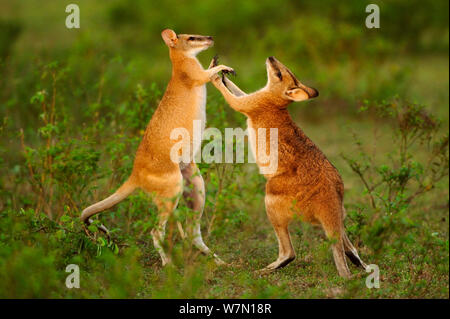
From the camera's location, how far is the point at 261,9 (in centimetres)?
1888

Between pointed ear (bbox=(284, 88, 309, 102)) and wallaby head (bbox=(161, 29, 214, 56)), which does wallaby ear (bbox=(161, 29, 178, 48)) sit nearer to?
wallaby head (bbox=(161, 29, 214, 56))

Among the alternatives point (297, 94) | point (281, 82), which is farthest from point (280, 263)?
point (281, 82)

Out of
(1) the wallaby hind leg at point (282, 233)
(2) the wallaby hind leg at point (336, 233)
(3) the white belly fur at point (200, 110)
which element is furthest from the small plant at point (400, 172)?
(3) the white belly fur at point (200, 110)

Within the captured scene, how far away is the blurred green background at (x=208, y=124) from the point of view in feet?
17.1

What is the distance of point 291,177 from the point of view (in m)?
5.69

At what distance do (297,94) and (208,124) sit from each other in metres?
1.89

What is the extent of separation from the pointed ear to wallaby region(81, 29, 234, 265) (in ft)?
2.10

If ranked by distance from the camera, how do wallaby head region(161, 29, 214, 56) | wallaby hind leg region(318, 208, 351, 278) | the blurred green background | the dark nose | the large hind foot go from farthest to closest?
wallaby head region(161, 29, 214, 56), the dark nose, the large hind foot, wallaby hind leg region(318, 208, 351, 278), the blurred green background

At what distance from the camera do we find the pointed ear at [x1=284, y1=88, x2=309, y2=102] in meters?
6.00

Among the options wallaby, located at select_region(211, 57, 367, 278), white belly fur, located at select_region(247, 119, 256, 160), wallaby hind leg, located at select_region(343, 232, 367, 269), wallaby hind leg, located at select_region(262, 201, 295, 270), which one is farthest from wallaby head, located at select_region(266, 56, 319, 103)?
wallaby hind leg, located at select_region(343, 232, 367, 269)

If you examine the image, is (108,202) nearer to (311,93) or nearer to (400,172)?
(311,93)

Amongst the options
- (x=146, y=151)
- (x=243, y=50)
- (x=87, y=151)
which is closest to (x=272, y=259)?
(x=146, y=151)

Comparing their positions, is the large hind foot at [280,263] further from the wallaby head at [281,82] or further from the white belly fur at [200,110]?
the wallaby head at [281,82]

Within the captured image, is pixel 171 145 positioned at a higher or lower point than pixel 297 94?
lower
